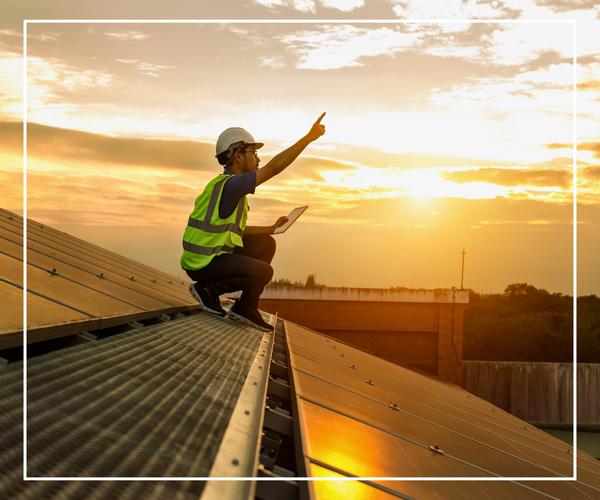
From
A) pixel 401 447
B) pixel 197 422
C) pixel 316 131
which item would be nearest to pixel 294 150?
pixel 316 131

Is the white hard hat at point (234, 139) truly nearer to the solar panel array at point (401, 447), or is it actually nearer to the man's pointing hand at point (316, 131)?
the man's pointing hand at point (316, 131)

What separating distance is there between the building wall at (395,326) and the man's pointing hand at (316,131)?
1197cm

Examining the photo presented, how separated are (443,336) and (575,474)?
12.6 metres

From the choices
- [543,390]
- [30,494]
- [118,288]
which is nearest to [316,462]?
[30,494]

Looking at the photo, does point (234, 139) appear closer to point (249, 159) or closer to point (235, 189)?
point (249, 159)

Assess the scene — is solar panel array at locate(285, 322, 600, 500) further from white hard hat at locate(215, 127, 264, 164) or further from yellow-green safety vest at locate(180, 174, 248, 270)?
white hard hat at locate(215, 127, 264, 164)

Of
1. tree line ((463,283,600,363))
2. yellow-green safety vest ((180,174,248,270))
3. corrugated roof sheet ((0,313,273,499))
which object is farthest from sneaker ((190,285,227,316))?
tree line ((463,283,600,363))

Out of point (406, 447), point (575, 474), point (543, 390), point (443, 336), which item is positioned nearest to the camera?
point (406, 447)

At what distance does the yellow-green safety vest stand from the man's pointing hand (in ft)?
2.63

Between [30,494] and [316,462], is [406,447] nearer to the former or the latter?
[316,462]

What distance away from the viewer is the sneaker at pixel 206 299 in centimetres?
483

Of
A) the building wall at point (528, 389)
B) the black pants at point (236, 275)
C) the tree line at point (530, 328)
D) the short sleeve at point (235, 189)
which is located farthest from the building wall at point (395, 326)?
the tree line at point (530, 328)

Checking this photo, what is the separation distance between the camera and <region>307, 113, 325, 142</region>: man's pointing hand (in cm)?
359

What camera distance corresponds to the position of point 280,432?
2021mm
